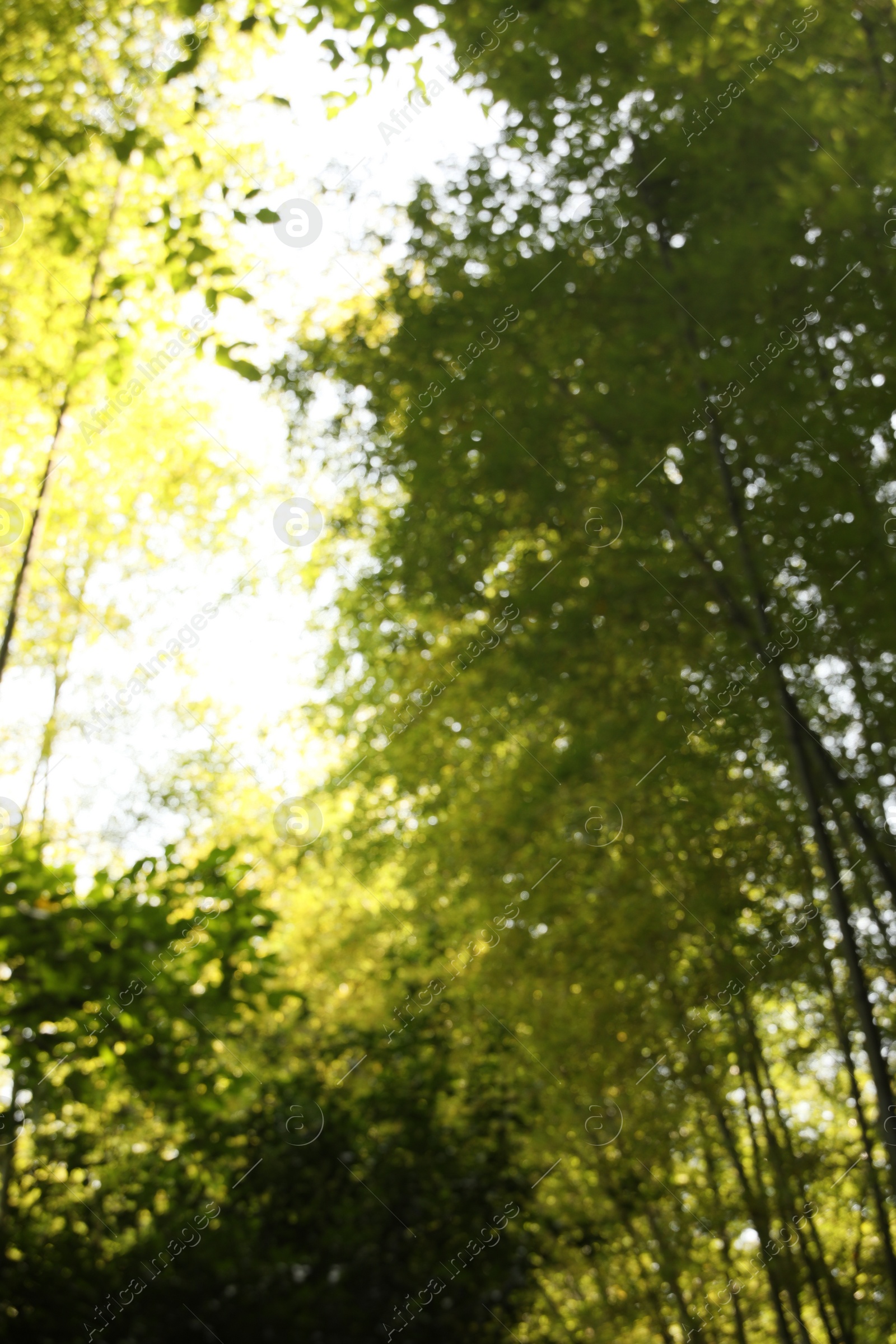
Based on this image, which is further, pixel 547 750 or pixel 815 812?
pixel 547 750

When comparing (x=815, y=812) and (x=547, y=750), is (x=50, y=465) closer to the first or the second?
(x=547, y=750)

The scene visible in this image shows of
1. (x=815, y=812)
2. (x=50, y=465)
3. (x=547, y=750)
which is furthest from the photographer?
(x=547, y=750)

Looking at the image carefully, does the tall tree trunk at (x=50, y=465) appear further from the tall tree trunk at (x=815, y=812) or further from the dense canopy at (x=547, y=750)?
the tall tree trunk at (x=815, y=812)

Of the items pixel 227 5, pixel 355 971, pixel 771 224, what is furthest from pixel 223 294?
pixel 355 971

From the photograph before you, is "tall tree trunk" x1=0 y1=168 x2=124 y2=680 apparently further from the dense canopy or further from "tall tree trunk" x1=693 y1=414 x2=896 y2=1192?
"tall tree trunk" x1=693 y1=414 x2=896 y2=1192

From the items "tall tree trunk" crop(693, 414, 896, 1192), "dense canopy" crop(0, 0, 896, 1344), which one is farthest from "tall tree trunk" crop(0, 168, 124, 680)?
"tall tree trunk" crop(693, 414, 896, 1192)

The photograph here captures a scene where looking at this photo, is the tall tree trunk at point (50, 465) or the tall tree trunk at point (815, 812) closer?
the tall tree trunk at point (815, 812)

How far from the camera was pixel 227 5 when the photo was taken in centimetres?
303

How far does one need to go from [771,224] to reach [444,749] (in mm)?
2184

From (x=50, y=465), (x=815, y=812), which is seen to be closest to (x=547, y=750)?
(x=815, y=812)

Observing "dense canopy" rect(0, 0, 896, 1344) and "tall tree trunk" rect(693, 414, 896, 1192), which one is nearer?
"tall tree trunk" rect(693, 414, 896, 1192)

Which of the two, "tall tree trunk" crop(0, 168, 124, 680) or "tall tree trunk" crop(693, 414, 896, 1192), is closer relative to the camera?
"tall tree trunk" crop(693, 414, 896, 1192)

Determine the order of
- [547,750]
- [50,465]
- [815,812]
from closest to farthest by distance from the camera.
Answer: [815,812]
[50,465]
[547,750]

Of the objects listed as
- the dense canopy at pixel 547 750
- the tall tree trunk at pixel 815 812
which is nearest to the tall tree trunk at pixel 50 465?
the dense canopy at pixel 547 750
